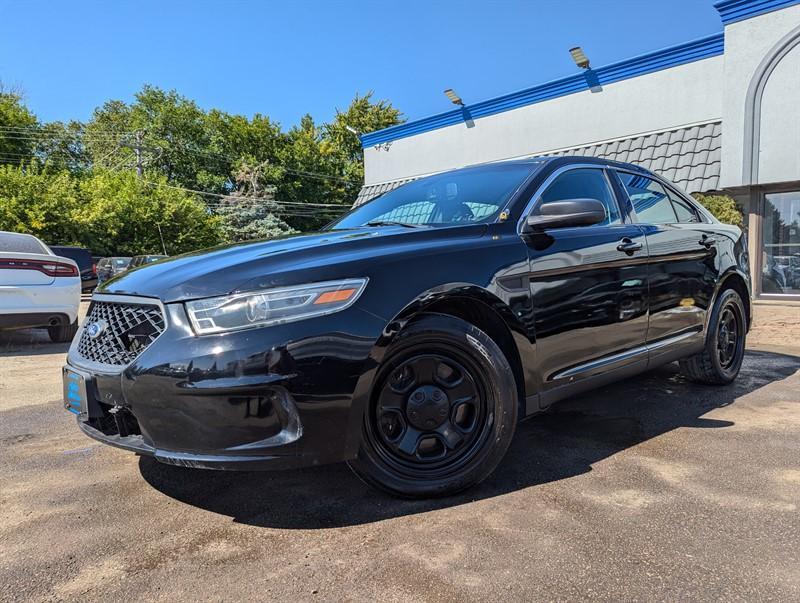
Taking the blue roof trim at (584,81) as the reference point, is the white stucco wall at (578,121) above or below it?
below

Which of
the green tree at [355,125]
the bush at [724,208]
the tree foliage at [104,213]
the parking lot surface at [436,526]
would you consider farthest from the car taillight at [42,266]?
the green tree at [355,125]

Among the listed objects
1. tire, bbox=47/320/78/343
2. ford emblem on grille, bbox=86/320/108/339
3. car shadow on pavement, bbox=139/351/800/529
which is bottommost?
car shadow on pavement, bbox=139/351/800/529

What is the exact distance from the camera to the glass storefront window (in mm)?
10258

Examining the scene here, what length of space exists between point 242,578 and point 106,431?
3.00 ft

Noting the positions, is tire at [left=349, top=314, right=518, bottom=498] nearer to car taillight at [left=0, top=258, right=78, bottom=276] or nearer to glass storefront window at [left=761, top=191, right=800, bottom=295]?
car taillight at [left=0, top=258, right=78, bottom=276]

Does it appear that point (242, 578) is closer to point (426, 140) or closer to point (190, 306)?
point (190, 306)

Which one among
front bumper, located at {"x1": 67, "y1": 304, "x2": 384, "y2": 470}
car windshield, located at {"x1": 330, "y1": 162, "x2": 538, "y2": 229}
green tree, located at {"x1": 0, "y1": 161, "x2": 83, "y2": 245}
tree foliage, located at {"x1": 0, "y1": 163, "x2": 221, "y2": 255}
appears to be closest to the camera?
front bumper, located at {"x1": 67, "y1": 304, "x2": 384, "y2": 470}

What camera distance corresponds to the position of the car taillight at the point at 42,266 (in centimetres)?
612

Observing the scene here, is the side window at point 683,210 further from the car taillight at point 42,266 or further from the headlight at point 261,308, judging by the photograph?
the car taillight at point 42,266

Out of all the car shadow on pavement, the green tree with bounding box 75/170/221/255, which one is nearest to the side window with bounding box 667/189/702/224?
the car shadow on pavement

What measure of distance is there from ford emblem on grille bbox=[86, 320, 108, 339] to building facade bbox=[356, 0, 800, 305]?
10.9 m

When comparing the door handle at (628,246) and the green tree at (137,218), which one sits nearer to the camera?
the door handle at (628,246)

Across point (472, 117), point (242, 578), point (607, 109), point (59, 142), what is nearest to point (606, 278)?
point (242, 578)

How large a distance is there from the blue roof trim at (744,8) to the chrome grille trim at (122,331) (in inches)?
466
